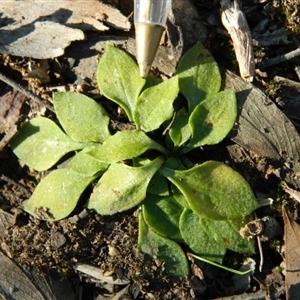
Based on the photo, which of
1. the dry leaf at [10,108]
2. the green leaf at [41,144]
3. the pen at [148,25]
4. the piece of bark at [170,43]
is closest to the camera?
the pen at [148,25]

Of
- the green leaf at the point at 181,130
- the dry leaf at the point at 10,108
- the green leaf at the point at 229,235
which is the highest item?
the green leaf at the point at 181,130

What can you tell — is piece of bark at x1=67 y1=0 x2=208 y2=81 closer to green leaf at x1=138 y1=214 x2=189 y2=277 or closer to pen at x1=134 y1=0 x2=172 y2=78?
pen at x1=134 y1=0 x2=172 y2=78

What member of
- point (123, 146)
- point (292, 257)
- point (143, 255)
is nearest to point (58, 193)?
point (123, 146)

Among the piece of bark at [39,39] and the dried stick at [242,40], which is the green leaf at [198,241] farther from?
the piece of bark at [39,39]

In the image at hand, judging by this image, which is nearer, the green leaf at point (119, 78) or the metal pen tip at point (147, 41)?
the metal pen tip at point (147, 41)

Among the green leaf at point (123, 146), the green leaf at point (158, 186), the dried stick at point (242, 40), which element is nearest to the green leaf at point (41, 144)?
the green leaf at point (123, 146)
